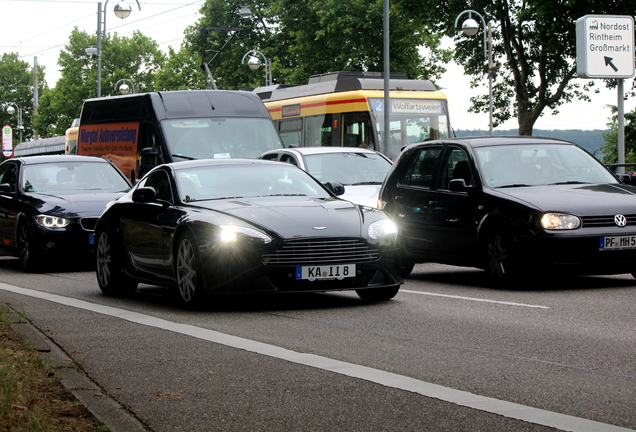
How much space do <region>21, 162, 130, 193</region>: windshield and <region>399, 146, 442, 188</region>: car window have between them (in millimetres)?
4944

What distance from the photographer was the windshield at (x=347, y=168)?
1800 cm

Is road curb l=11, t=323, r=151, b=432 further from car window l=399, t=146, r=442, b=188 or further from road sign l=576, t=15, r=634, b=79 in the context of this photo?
road sign l=576, t=15, r=634, b=79

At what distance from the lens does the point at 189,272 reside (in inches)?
405

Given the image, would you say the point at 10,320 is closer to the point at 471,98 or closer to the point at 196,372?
the point at 196,372

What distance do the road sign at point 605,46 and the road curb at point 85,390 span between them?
589 inches

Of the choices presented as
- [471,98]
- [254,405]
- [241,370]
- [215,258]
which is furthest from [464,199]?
[471,98]

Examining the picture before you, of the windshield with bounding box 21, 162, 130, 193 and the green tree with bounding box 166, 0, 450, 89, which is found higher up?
the green tree with bounding box 166, 0, 450, 89

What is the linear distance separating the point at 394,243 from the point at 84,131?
17818mm

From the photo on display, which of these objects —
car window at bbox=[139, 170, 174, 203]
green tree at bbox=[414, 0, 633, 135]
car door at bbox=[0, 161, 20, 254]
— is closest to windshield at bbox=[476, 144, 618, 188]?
car window at bbox=[139, 170, 174, 203]

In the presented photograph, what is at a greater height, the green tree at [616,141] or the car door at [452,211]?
the green tree at [616,141]

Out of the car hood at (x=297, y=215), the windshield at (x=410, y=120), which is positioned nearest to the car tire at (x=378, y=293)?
the car hood at (x=297, y=215)

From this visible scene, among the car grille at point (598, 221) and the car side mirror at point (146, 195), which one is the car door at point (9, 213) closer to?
the car side mirror at point (146, 195)

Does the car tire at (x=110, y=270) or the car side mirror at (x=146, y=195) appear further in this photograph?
the car tire at (x=110, y=270)

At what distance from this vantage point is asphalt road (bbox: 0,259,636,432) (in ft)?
17.7
